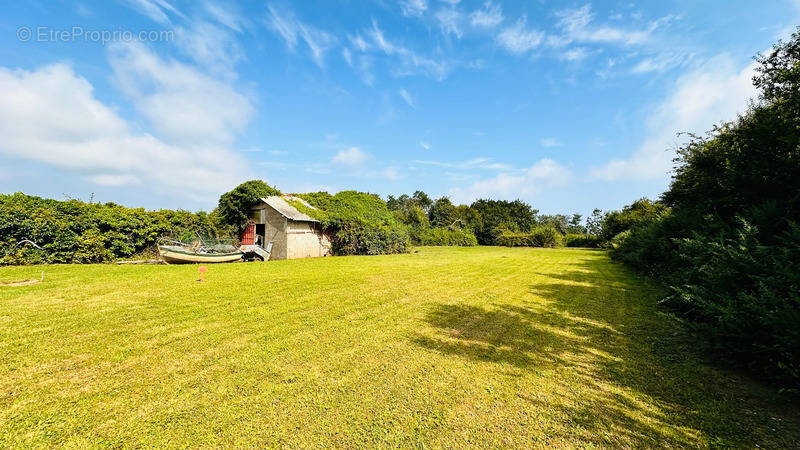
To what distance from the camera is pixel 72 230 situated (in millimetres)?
11734

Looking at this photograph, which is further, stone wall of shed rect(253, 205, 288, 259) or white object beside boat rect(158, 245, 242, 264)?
stone wall of shed rect(253, 205, 288, 259)

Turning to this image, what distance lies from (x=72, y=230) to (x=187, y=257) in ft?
13.2

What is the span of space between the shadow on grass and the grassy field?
0.07ft

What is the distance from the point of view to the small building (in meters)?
17.8

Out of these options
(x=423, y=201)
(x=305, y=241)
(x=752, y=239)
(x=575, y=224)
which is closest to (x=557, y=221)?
(x=575, y=224)

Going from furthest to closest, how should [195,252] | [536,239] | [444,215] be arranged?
[444,215], [536,239], [195,252]

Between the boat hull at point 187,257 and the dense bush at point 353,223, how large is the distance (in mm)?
6240

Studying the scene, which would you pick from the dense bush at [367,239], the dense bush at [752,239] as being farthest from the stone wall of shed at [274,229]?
the dense bush at [752,239]

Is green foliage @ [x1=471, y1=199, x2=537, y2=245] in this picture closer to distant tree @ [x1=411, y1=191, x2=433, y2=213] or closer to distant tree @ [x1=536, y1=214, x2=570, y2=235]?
distant tree @ [x1=411, y1=191, x2=433, y2=213]

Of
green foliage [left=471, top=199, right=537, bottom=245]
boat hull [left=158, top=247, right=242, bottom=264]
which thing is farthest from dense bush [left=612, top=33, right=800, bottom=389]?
green foliage [left=471, top=199, right=537, bottom=245]

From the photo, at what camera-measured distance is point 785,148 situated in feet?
18.8

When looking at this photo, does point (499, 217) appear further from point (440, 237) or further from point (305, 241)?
point (305, 241)

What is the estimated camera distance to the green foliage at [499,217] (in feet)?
162

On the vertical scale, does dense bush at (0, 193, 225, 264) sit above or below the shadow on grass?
above
